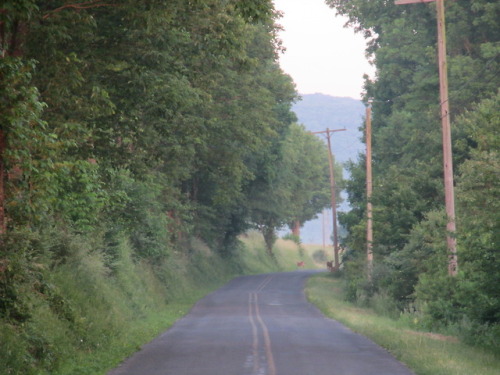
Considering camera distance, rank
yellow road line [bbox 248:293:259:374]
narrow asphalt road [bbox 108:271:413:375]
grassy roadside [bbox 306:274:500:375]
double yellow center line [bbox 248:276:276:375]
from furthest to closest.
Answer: yellow road line [bbox 248:293:259:374] → double yellow center line [bbox 248:276:276:375] → narrow asphalt road [bbox 108:271:413:375] → grassy roadside [bbox 306:274:500:375]

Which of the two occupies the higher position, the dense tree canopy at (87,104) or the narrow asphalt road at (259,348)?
the dense tree canopy at (87,104)

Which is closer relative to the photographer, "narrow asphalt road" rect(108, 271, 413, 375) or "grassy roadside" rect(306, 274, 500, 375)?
"grassy roadside" rect(306, 274, 500, 375)

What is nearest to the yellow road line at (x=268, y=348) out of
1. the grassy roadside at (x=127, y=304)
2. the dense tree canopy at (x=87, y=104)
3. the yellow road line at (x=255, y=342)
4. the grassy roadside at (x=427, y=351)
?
the yellow road line at (x=255, y=342)

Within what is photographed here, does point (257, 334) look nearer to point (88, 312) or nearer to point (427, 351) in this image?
point (88, 312)

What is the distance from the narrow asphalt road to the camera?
15.8 m

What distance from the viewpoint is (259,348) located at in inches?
762

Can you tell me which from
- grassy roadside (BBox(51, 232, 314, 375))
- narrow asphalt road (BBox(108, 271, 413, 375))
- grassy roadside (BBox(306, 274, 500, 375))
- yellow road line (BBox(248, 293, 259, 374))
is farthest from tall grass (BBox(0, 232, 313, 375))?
grassy roadside (BBox(306, 274, 500, 375))

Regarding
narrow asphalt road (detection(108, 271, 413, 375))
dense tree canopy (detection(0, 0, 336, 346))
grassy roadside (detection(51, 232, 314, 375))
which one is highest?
dense tree canopy (detection(0, 0, 336, 346))

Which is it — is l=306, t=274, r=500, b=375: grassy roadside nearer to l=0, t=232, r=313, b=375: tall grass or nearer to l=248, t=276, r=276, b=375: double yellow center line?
l=248, t=276, r=276, b=375: double yellow center line

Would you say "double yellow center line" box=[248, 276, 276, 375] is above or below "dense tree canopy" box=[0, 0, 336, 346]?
below

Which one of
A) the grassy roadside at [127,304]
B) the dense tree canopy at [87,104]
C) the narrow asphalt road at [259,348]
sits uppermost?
the dense tree canopy at [87,104]

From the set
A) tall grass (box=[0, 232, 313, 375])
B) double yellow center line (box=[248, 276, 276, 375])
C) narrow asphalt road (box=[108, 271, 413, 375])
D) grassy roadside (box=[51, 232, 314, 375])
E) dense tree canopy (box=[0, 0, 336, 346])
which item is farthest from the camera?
grassy roadside (box=[51, 232, 314, 375])

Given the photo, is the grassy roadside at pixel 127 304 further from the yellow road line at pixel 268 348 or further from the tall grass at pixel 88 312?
the yellow road line at pixel 268 348

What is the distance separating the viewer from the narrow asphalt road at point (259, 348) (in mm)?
15781
